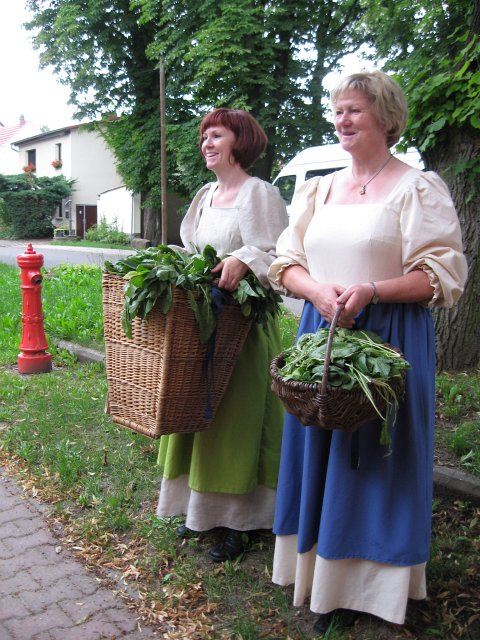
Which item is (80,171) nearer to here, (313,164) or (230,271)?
(313,164)

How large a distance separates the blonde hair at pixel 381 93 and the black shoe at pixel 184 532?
2071 millimetres

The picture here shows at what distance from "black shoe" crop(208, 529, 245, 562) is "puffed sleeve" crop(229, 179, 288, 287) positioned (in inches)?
51.2

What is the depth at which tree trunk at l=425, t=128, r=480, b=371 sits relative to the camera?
169 inches

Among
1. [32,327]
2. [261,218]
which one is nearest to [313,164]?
[32,327]

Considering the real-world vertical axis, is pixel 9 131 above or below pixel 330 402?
above

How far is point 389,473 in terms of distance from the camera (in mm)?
2199

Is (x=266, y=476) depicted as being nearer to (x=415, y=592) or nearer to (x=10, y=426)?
(x=415, y=592)

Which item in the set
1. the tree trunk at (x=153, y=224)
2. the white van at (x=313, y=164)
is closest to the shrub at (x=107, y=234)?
the tree trunk at (x=153, y=224)

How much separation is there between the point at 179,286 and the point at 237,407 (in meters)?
0.74

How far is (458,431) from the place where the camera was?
369 cm

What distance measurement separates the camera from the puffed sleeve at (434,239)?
6.98 feet

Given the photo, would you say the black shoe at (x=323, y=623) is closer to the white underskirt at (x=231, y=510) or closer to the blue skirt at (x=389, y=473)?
the blue skirt at (x=389, y=473)

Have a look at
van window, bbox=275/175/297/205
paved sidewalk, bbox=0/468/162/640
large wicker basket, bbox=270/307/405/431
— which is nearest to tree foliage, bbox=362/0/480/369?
large wicker basket, bbox=270/307/405/431

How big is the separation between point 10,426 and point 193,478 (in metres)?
2.30
